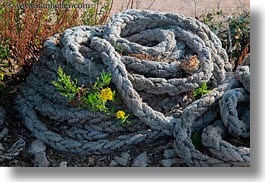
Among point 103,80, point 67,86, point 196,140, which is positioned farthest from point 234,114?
point 67,86

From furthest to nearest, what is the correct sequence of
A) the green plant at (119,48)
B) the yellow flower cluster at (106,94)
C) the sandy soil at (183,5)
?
the sandy soil at (183,5)
the green plant at (119,48)
the yellow flower cluster at (106,94)

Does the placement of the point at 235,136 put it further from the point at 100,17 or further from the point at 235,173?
the point at 100,17

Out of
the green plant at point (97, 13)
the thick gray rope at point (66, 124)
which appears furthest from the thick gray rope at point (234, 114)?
the green plant at point (97, 13)

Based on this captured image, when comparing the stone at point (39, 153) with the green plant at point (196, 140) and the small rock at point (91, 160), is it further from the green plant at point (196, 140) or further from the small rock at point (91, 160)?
the green plant at point (196, 140)

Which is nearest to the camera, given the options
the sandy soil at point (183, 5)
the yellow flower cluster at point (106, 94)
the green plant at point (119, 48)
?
the yellow flower cluster at point (106, 94)

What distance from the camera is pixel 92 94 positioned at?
240cm

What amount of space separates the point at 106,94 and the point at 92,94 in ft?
0.22

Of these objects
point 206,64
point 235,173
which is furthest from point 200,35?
point 235,173

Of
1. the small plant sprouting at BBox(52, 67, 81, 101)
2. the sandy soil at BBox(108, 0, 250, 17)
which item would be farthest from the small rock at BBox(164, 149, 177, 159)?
the sandy soil at BBox(108, 0, 250, 17)

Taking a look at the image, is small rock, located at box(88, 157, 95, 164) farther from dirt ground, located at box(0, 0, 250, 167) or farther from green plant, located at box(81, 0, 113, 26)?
green plant, located at box(81, 0, 113, 26)

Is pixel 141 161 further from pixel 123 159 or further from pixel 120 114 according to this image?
pixel 120 114

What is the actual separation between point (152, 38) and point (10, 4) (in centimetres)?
58

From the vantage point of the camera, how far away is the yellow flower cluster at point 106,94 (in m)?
2.36

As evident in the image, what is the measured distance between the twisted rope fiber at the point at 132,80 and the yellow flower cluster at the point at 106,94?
0.16 feet
